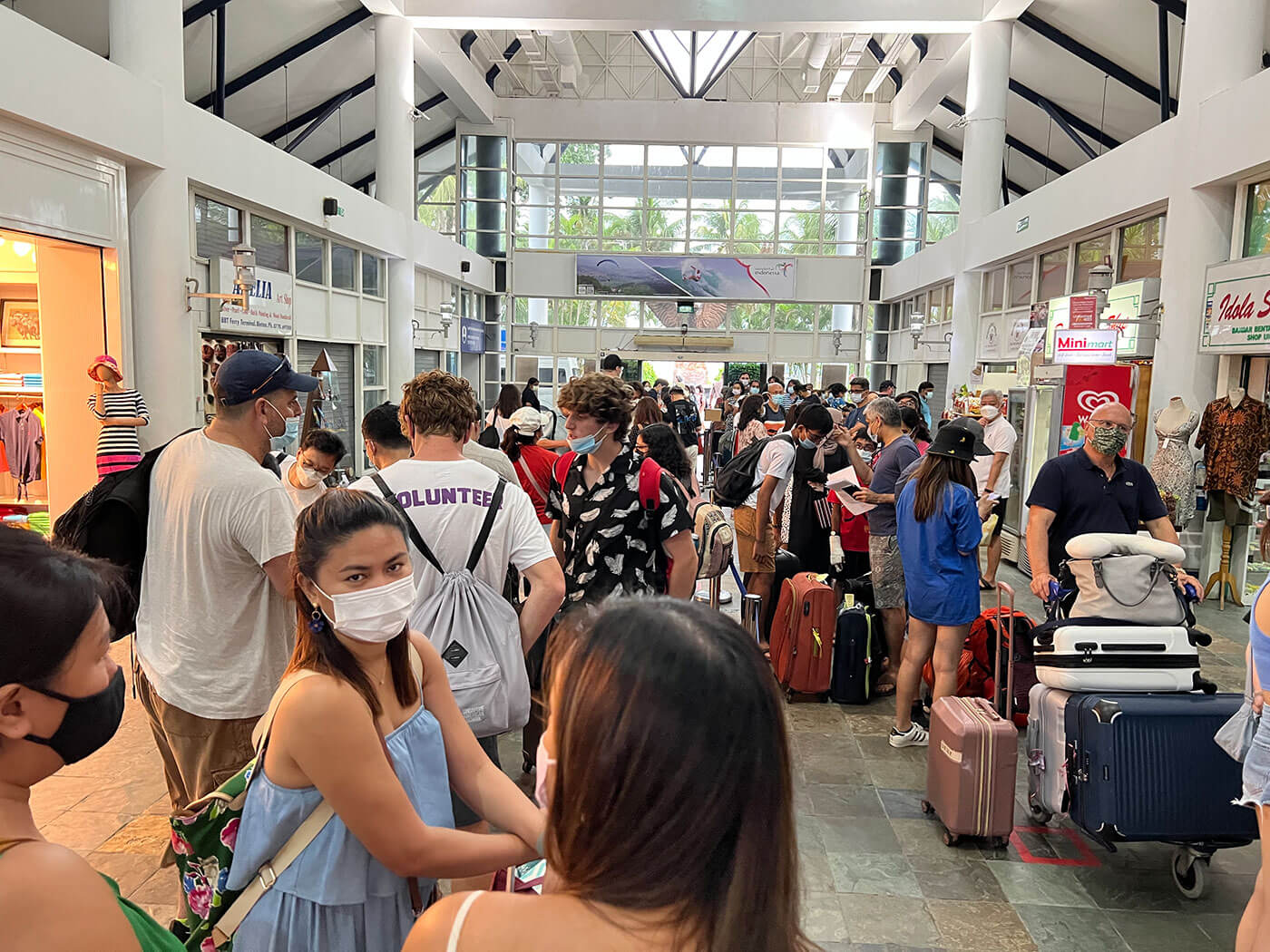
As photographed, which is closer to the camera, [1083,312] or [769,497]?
[769,497]

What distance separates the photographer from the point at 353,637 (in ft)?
5.22

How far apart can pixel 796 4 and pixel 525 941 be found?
14779 millimetres

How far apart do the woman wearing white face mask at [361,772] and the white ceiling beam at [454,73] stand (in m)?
15.5

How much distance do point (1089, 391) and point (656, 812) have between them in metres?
8.16

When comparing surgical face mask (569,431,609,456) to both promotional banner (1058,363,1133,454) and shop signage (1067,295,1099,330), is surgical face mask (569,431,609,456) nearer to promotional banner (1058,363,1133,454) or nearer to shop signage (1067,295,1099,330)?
promotional banner (1058,363,1133,454)

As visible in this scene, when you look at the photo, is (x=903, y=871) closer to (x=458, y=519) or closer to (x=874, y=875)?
(x=874, y=875)

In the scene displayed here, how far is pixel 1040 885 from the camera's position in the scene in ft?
10.6

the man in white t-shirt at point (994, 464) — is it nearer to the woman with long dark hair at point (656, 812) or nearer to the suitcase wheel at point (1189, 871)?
the suitcase wheel at point (1189, 871)

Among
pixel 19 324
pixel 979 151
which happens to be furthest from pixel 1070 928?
pixel 979 151

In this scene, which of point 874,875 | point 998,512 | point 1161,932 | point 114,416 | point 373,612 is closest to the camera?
point 373,612

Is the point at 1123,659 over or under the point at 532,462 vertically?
under

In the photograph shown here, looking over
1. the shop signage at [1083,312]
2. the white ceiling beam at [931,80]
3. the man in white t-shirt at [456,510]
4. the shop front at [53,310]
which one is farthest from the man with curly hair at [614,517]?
the white ceiling beam at [931,80]

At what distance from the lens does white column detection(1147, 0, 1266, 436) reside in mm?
7473

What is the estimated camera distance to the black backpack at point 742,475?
5.84 metres
